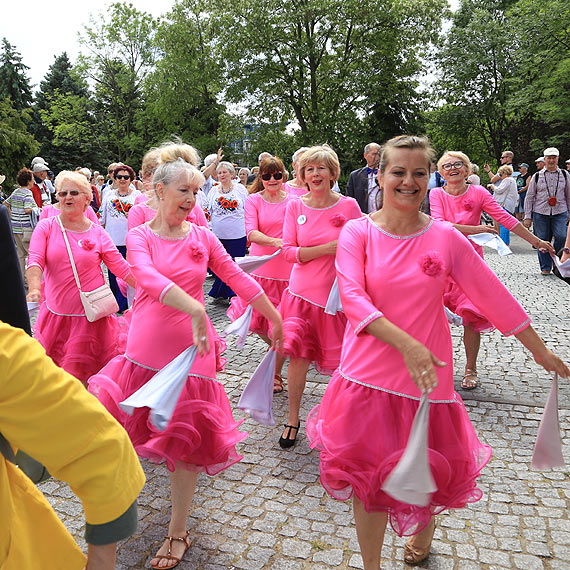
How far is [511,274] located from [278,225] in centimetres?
809

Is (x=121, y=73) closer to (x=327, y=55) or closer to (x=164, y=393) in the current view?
(x=327, y=55)

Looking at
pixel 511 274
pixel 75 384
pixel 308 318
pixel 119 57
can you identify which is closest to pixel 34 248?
pixel 308 318

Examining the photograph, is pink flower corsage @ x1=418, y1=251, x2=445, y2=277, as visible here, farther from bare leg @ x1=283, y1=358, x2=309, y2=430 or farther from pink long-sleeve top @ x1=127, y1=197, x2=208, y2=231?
pink long-sleeve top @ x1=127, y1=197, x2=208, y2=231

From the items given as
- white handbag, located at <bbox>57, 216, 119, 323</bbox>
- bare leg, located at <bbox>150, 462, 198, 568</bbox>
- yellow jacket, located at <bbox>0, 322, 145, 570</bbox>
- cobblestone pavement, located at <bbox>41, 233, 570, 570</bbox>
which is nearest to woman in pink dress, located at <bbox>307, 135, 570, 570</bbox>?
cobblestone pavement, located at <bbox>41, 233, 570, 570</bbox>

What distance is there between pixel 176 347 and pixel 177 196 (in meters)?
0.89

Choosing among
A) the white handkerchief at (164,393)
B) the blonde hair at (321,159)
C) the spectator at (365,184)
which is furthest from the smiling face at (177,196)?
the spectator at (365,184)

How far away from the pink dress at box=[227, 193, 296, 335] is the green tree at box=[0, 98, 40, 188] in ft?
97.2

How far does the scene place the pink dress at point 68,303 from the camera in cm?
504

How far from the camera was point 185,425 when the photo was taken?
3.17 metres

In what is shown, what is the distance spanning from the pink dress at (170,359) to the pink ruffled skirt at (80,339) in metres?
1.58

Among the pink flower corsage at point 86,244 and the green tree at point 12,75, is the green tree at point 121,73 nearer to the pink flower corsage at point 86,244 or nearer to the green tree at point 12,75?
the green tree at point 12,75

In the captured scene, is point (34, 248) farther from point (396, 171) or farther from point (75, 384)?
point (75, 384)

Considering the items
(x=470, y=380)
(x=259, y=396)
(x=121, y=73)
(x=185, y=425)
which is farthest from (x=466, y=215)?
(x=121, y=73)

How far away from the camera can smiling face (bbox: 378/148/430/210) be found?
276 centimetres
